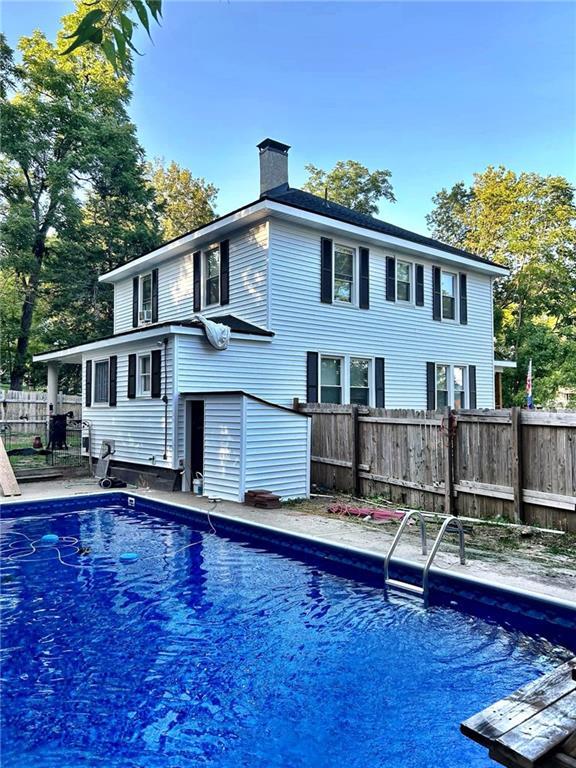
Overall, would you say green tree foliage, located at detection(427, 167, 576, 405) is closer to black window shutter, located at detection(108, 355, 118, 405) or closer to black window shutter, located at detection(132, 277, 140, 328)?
black window shutter, located at detection(132, 277, 140, 328)

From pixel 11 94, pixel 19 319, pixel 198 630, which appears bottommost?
pixel 198 630

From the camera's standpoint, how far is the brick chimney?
1466 cm

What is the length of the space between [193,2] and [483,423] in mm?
6238

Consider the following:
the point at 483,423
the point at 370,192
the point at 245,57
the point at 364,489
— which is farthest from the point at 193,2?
the point at 370,192

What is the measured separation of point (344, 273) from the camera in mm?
13289

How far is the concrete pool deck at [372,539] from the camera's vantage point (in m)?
4.82

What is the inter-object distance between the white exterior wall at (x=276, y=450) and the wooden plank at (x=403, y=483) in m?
1.20

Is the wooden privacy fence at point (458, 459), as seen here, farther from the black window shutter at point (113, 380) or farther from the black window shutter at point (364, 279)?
the black window shutter at point (113, 380)

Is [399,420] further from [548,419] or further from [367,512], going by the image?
[548,419]

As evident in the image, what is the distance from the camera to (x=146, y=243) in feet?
77.5

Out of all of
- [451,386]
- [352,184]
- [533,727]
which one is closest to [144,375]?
[451,386]

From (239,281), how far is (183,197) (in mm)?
23150

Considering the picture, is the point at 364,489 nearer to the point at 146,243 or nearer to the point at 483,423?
the point at 483,423

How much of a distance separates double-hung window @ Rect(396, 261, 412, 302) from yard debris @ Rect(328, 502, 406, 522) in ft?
25.5
